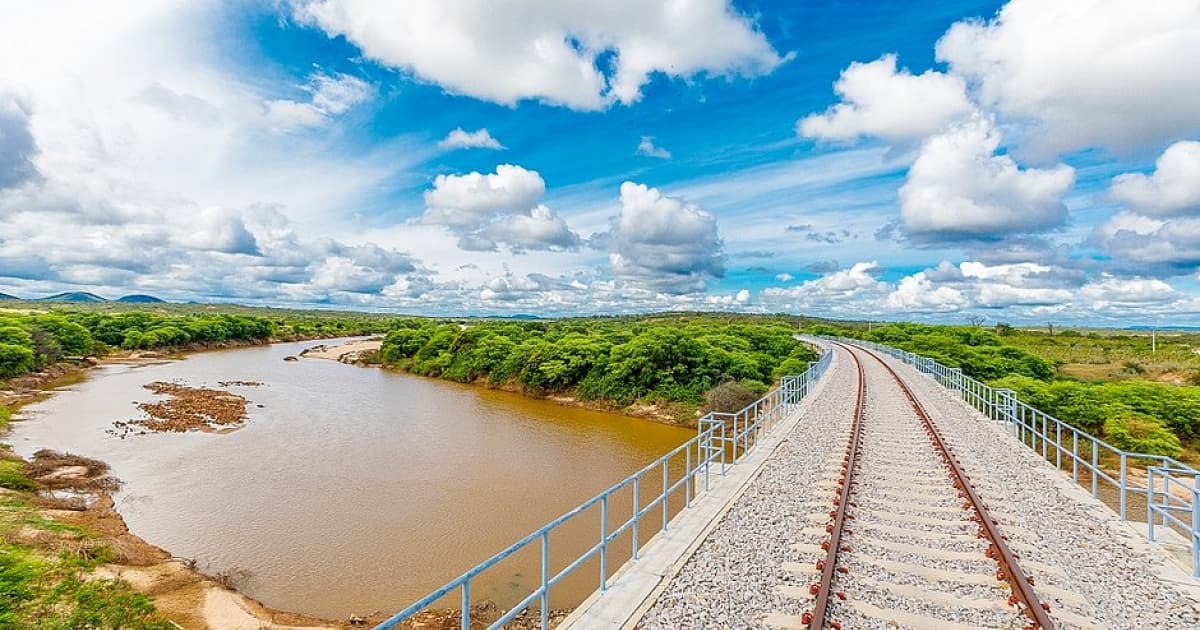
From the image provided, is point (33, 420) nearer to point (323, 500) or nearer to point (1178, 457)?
point (323, 500)

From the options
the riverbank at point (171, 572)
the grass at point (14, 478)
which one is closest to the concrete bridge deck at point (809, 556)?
the riverbank at point (171, 572)

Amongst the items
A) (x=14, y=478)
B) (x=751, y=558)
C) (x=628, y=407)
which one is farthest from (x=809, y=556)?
(x=628, y=407)

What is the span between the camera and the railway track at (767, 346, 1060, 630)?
595cm

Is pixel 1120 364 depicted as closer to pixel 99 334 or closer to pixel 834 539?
pixel 834 539

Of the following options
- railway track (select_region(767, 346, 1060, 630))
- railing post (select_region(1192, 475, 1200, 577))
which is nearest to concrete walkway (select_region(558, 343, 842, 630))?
railway track (select_region(767, 346, 1060, 630))

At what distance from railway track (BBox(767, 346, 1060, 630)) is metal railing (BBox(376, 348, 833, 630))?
1.82 m

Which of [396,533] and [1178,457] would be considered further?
[1178,457]

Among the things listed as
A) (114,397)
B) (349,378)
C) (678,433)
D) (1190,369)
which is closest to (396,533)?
(678,433)

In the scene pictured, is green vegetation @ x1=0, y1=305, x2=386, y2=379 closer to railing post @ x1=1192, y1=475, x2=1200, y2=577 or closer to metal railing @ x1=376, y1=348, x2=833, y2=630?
metal railing @ x1=376, y1=348, x2=833, y2=630

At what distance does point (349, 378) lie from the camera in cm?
5019

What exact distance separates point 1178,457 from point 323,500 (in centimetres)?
2853

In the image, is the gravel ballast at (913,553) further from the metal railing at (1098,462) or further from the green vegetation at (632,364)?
the green vegetation at (632,364)

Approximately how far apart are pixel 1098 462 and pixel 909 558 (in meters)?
19.6

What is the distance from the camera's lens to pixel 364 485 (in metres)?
19.9
